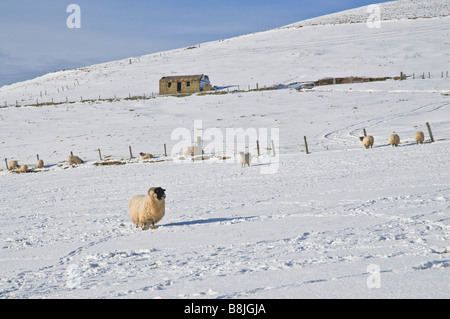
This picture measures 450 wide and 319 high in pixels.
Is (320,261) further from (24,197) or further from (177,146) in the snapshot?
(177,146)

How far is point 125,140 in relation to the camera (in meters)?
36.9

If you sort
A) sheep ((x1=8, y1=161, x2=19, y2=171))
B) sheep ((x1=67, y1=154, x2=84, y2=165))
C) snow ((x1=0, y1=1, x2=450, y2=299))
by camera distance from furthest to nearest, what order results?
sheep ((x1=8, y1=161, x2=19, y2=171)) → sheep ((x1=67, y1=154, x2=84, y2=165)) → snow ((x1=0, y1=1, x2=450, y2=299))

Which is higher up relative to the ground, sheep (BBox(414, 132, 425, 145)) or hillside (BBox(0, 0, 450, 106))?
hillside (BBox(0, 0, 450, 106))

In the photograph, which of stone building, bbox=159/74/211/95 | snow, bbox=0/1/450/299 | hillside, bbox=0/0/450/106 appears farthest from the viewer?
hillside, bbox=0/0/450/106

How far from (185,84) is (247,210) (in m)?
53.9

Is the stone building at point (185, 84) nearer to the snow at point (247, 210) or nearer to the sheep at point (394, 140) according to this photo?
the snow at point (247, 210)

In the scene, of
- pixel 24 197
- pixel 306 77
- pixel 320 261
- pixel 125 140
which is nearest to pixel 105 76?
pixel 306 77

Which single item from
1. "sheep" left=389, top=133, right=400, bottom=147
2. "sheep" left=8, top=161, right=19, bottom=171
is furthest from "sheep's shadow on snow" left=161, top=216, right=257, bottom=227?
"sheep" left=8, top=161, right=19, bottom=171

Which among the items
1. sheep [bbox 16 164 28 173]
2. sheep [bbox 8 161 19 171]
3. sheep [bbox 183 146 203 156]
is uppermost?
sheep [bbox 183 146 203 156]

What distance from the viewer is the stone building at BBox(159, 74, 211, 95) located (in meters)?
61.3

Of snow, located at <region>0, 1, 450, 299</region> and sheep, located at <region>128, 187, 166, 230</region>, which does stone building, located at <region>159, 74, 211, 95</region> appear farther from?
sheep, located at <region>128, 187, 166, 230</region>

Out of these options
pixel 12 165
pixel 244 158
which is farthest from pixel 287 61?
pixel 244 158

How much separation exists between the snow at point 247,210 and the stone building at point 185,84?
17.3 metres

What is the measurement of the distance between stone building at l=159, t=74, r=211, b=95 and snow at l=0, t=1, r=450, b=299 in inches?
681
